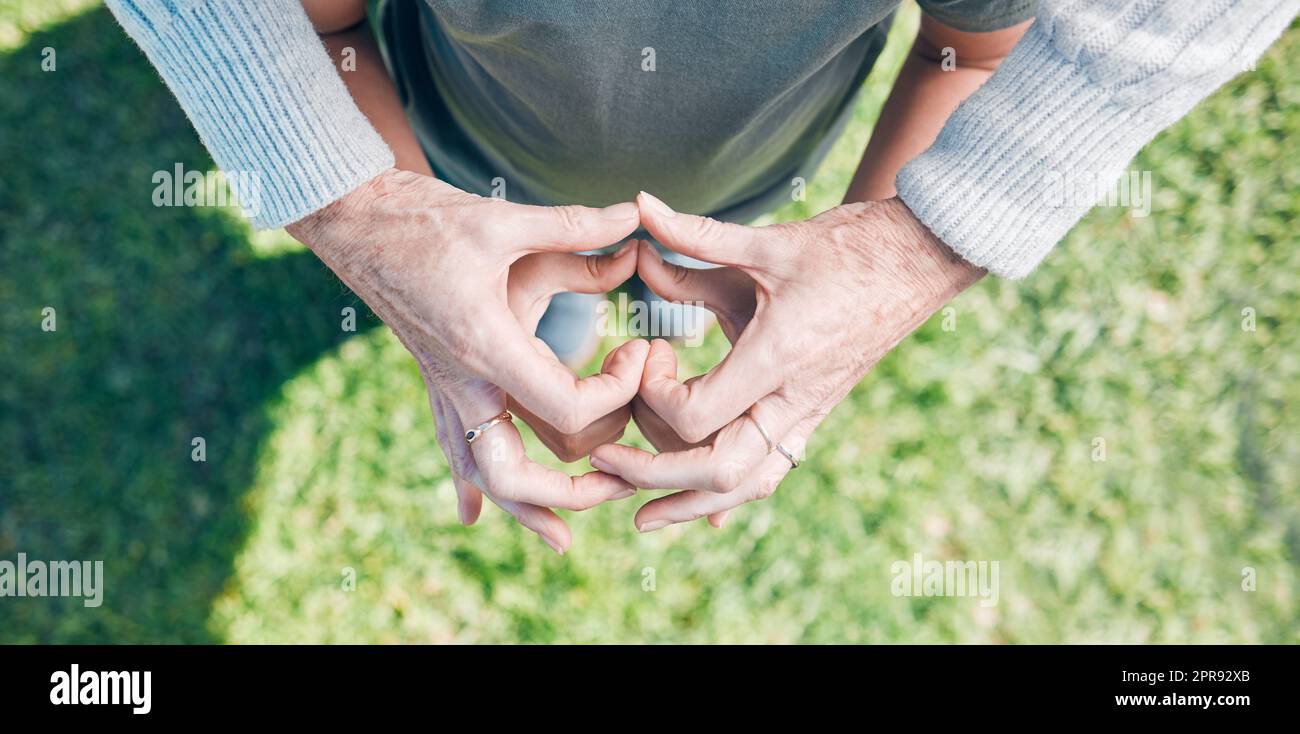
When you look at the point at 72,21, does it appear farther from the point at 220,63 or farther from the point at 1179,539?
the point at 1179,539

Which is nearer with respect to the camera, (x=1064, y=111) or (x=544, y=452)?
(x=1064, y=111)

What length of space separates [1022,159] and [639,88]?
627 millimetres

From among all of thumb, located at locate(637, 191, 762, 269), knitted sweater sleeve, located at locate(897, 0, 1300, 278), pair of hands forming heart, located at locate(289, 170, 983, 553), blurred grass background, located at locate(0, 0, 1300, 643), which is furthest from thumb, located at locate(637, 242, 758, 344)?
blurred grass background, located at locate(0, 0, 1300, 643)

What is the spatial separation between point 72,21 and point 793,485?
3415 millimetres

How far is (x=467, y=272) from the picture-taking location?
1414 millimetres

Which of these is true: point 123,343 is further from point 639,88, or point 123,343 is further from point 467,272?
point 639,88

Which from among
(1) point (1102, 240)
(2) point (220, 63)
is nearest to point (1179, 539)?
(1) point (1102, 240)

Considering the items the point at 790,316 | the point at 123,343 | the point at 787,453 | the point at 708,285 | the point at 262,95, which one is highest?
the point at 123,343

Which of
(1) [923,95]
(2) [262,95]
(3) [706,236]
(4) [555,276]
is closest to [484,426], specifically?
(4) [555,276]

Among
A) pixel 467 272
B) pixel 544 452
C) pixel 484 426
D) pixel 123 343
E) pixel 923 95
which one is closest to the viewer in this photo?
pixel 467 272

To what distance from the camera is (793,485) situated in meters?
3.08

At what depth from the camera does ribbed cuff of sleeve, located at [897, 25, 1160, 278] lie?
1266mm

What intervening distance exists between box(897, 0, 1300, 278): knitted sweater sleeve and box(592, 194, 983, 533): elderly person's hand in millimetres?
96
